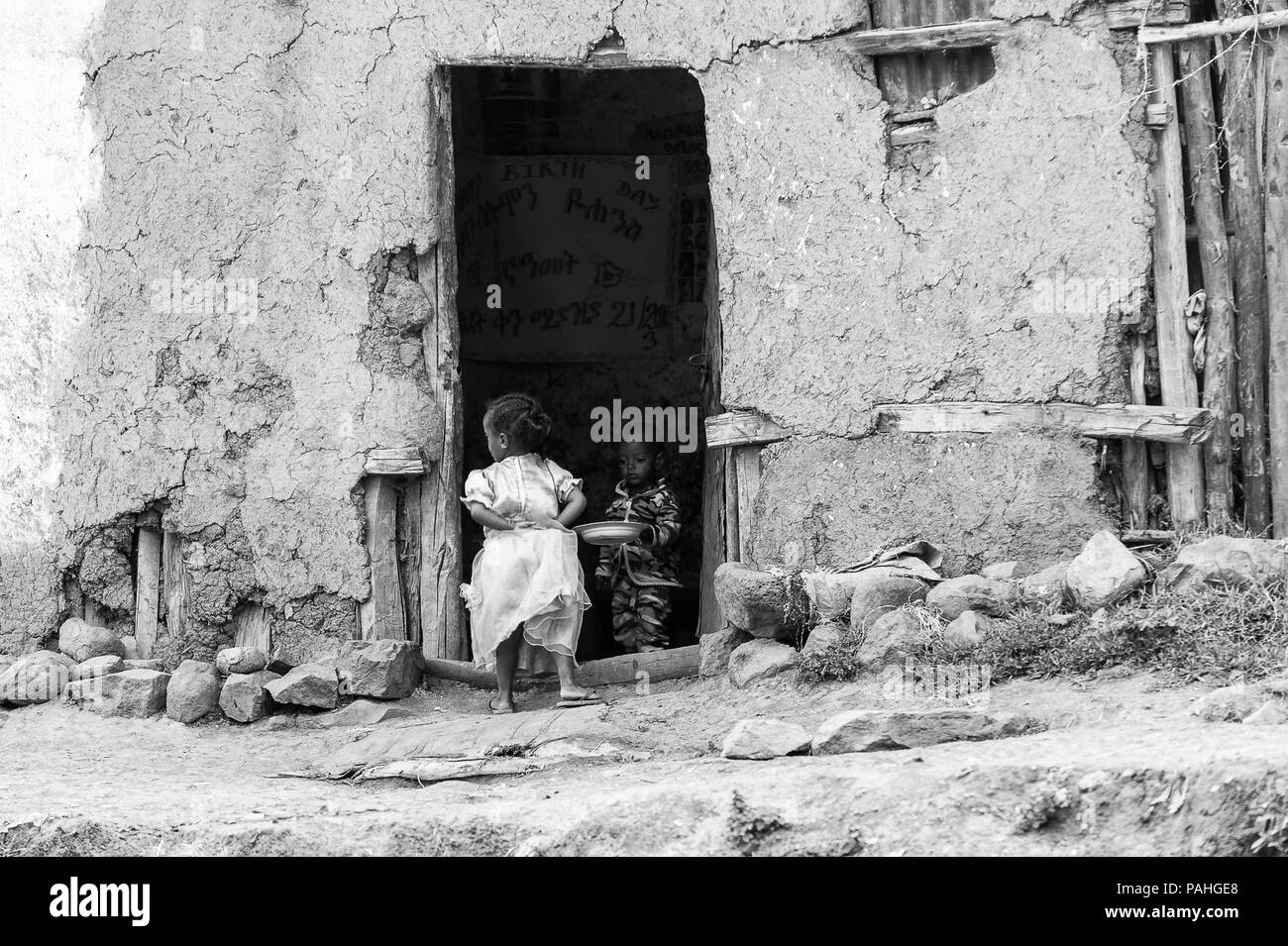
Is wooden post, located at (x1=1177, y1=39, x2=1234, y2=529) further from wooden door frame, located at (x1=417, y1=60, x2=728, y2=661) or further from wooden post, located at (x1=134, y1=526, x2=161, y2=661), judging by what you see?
wooden post, located at (x1=134, y1=526, x2=161, y2=661)

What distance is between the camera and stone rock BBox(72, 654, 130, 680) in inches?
255

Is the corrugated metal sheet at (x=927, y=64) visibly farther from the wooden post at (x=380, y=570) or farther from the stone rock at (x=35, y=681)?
the stone rock at (x=35, y=681)

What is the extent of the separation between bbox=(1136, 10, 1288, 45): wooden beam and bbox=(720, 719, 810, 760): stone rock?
3124 millimetres

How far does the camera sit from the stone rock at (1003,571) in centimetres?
601

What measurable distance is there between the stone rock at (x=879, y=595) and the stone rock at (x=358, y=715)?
1773 millimetres

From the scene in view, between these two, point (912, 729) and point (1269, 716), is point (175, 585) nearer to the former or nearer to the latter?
point (912, 729)

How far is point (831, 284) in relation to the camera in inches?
257

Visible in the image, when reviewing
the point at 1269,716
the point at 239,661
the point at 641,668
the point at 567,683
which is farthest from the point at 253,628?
the point at 1269,716

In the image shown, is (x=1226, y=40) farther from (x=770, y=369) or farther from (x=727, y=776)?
(x=727, y=776)

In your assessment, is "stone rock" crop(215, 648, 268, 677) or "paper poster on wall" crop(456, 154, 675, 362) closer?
"stone rock" crop(215, 648, 268, 677)

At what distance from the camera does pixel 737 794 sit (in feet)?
13.3

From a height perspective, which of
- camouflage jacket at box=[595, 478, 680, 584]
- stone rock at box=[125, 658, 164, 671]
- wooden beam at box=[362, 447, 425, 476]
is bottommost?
stone rock at box=[125, 658, 164, 671]

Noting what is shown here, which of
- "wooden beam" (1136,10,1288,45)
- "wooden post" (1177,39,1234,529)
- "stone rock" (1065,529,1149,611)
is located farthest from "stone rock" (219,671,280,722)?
"wooden beam" (1136,10,1288,45)

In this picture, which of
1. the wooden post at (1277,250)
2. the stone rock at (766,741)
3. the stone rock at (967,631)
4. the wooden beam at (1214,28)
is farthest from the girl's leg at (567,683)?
the wooden beam at (1214,28)
